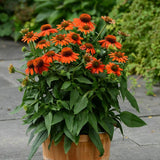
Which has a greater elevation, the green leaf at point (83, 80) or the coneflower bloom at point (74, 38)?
the coneflower bloom at point (74, 38)

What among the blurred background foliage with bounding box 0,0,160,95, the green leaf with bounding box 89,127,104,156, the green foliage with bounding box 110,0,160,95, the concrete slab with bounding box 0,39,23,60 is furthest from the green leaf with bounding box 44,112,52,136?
the concrete slab with bounding box 0,39,23,60

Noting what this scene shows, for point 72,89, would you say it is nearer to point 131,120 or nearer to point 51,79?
point 51,79

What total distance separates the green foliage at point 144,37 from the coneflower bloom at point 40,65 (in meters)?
2.85

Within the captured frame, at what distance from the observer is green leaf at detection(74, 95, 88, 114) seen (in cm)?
245

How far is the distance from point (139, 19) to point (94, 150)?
12.1 feet

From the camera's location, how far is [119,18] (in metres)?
6.55

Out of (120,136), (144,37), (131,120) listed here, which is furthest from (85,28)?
(144,37)

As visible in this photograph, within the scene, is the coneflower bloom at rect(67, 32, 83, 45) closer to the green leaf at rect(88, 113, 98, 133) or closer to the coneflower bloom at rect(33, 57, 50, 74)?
the coneflower bloom at rect(33, 57, 50, 74)

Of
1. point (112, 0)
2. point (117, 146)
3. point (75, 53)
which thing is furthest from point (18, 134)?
point (112, 0)

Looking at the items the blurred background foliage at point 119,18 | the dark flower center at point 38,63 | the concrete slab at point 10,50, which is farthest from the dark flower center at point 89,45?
the concrete slab at point 10,50

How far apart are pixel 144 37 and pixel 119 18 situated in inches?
31.9

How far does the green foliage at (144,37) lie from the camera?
17.5 ft

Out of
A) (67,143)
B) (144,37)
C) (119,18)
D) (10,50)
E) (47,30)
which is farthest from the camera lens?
(10,50)

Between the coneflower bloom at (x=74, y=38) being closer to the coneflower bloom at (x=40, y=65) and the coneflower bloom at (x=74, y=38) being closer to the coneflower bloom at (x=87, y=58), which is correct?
the coneflower bloom at (x=87, y=58)
